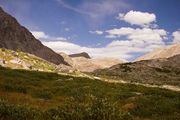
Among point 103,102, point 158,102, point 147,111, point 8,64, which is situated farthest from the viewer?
point 8,64

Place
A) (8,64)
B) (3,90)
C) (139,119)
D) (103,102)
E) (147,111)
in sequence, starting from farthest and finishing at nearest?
(8,64), (3,90), (147,111), (139,119), (103,102)

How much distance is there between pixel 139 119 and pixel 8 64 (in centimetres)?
6065

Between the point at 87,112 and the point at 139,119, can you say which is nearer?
the point at 87,112

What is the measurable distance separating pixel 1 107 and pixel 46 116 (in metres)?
1.95

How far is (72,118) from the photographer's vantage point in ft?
41.2

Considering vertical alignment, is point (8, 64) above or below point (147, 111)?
above

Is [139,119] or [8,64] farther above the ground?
[8,64]

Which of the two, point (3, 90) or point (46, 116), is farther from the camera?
point (3, 90)

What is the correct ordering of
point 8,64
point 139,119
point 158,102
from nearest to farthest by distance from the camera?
point 139,119
point 158,102
point 8,64

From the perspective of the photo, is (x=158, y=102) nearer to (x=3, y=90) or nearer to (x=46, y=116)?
(x=3, y=90)

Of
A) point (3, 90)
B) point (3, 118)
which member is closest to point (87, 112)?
point (3, 118)

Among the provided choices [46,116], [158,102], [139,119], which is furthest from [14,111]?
[158,102]

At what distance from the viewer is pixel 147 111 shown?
1008 inches

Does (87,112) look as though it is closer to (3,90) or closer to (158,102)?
(158,102)
